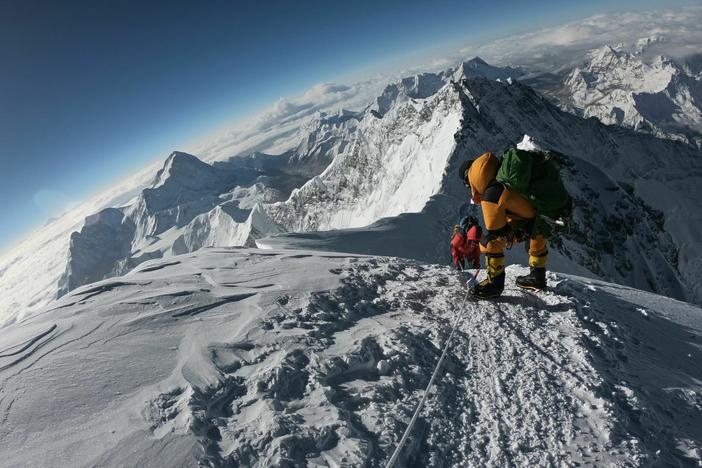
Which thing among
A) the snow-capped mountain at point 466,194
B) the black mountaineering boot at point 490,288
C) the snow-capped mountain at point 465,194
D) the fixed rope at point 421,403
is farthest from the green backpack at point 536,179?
the snow-capped mountain at point 465,194

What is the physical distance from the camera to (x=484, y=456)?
3906 mm

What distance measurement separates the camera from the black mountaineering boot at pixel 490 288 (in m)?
7.30

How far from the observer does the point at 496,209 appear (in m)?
7.10

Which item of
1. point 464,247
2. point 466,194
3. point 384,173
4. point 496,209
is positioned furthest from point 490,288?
point 384,173

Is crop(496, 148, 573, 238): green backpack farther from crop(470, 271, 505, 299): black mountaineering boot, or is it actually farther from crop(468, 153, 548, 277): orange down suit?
crop(470, 271, 505, 299): black mountaineering boot

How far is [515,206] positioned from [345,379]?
4461 mm

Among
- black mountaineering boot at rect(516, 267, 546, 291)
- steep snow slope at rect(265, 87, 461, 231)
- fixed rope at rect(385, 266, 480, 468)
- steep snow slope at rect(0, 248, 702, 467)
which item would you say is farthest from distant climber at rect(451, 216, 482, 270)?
steep snow slope at rect(265, 87, 461, 231)

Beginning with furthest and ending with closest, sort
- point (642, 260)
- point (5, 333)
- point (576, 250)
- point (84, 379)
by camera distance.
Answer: point (642, 260)
point (576, 250)
point (5, 333)
point (84, 379)

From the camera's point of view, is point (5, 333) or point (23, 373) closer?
point (23, 373)

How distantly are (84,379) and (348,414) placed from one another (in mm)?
3569

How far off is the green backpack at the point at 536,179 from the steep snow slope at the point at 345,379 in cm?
153

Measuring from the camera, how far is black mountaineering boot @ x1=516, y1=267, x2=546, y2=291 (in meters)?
7.28

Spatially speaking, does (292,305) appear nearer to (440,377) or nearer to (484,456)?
(440,377)

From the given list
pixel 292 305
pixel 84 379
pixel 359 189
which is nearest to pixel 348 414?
pixel 292 305
